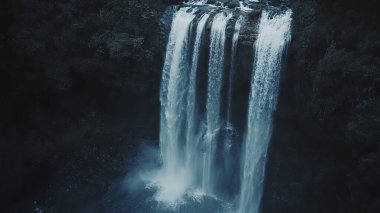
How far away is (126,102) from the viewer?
782 inches

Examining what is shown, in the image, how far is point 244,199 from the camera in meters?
17.0

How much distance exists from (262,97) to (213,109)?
2955 millimetres

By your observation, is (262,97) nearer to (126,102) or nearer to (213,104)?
(213,104)

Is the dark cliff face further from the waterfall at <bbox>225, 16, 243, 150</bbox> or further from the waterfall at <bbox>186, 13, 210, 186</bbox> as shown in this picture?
the waterfall at <bbox>225, 16, 243, 150</bbox>

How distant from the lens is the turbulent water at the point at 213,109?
49.9ft

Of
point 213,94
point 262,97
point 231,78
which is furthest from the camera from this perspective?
point 213,94

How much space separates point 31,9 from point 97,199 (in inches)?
414

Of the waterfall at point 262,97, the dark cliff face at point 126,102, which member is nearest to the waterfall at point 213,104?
the waterfall at point 262,97

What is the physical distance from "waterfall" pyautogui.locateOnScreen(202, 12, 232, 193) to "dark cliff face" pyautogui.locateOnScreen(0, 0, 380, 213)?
302 centimetres

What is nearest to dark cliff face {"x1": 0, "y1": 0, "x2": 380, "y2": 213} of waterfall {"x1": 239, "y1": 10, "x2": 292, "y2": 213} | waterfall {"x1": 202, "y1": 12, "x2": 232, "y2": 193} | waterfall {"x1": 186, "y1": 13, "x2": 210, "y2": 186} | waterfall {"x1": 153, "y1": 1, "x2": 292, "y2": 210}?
waterfall {"x1": 239, "y1": 10, "x2": 292, "y2": 213}

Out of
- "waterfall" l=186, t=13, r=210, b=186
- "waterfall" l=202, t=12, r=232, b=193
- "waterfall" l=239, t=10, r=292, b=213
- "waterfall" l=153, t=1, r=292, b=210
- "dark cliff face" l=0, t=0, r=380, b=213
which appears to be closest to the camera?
"dark cliff face" l=0, t=0, r=380, b=213

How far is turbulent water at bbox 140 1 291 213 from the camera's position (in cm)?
1522

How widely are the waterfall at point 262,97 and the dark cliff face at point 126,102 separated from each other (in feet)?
1.65

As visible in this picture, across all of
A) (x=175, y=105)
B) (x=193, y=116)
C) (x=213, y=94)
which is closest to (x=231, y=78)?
(x=213, y=94)
